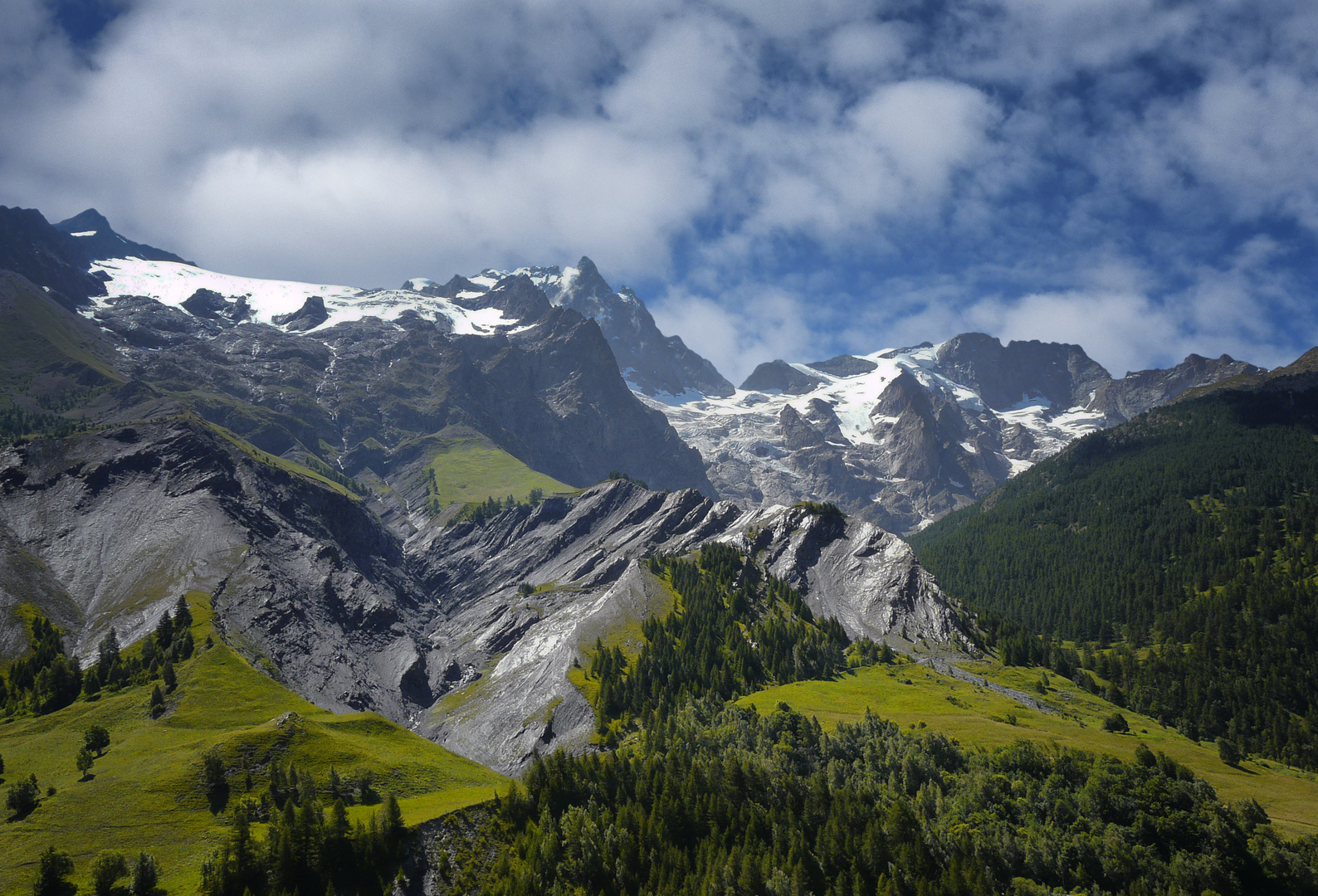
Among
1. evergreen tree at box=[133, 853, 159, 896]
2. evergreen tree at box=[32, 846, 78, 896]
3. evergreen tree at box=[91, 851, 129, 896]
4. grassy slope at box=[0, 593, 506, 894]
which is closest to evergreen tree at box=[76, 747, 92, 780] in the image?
grassy slope at box=[0, 593, 506, 894]

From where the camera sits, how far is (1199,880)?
2729 inches

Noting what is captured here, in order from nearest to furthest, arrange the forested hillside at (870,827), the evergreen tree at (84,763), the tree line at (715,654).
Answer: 1. the forested hillside at (870,827)
2. the evergreen tree at (84,763)
3. the tree line at (715,654)

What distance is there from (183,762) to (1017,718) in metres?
132

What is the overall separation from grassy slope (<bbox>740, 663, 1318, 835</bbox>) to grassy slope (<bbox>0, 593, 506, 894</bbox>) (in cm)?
6411

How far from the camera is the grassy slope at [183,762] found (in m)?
84.2

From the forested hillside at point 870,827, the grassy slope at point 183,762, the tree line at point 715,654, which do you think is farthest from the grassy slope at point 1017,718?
the grassy slope at point 183,762

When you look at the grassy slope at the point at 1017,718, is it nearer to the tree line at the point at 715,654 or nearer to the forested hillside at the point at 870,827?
the tree line at the point at 715,654

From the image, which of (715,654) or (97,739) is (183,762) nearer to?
(97,739)

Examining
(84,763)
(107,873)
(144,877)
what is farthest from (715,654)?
(84,763)

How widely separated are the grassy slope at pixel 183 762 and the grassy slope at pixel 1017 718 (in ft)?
210

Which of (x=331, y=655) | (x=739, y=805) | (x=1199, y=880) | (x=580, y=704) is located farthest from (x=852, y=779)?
(x=331, y=655)

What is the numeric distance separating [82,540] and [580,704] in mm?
151303

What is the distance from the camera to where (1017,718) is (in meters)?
120

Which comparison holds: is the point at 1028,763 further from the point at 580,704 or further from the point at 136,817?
the point at 136,817
